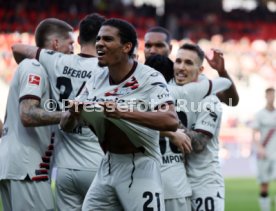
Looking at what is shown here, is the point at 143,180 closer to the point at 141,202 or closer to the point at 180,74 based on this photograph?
the point at 141,202

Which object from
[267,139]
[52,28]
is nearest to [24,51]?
[52,28]

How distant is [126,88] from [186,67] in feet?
4.66

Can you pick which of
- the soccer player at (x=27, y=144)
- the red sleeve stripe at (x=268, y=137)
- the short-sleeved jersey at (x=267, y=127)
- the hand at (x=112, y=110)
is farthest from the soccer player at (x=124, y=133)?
the red sleeve stripe at (x=268, y=137)

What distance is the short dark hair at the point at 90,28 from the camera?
608 cm

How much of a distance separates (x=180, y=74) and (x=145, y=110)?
142cm

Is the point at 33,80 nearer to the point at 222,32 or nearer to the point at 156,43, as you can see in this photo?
the point at 156,43

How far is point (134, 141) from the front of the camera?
16.6ft

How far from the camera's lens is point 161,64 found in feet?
20.0

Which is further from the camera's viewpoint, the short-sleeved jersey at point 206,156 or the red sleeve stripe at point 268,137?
the red sleeve stripe at point 268,137

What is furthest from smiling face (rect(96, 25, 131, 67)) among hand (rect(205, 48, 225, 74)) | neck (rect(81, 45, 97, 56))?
hand (rect(205, 48, 225, 74))

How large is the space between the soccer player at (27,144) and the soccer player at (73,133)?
12 cm

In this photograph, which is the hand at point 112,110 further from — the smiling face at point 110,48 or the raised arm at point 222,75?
the raised arm at point 222,75

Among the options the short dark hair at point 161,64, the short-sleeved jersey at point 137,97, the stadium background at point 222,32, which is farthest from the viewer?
the stadium background at point 222,32

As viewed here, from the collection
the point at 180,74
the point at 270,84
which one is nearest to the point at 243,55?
the point at 270,84
